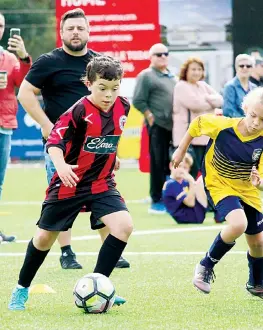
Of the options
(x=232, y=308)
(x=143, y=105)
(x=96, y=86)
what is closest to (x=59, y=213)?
(x=96, y=86)

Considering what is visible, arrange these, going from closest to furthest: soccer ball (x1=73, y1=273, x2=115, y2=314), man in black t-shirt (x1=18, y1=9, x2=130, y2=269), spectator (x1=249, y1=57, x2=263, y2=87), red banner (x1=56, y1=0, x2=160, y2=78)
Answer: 1. soccer ball (x1=73, y1=273, x2=115, y2=314)
2. man in black t-shirt (x1=18, y1=9, x2=130, y2=269)
3. spectator (x1=249, y1=57, x2=263, y2=87)
4. red banner (x1=56, y1=0, x2=160, y2=78)

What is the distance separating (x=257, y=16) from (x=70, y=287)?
8.87 meters

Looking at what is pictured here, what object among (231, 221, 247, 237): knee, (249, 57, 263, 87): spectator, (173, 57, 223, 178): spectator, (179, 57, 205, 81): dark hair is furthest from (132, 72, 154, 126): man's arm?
(231, 221, 247, 237): knee

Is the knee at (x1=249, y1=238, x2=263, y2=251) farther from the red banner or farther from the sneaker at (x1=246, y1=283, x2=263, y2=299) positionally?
the red banner

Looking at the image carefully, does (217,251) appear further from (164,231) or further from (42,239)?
(164,231)

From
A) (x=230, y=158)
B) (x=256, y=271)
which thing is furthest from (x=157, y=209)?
(x=230, y=158)

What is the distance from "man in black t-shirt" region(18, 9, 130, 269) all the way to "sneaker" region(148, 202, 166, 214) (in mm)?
5101

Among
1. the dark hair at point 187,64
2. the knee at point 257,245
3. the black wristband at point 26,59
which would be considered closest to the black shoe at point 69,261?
the knee at point 257,245

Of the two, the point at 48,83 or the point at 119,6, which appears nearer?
the point at 48,83

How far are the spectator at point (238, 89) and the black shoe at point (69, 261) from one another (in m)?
4.79

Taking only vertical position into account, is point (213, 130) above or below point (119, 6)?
above

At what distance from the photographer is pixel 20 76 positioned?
404 inches

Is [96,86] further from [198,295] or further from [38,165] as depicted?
[38,165]

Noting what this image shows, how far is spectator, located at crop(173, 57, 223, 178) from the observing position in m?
13.0
